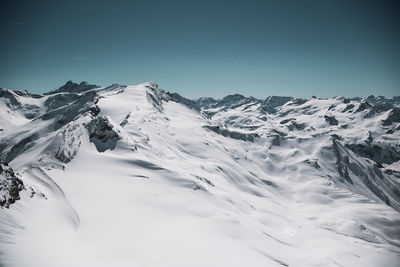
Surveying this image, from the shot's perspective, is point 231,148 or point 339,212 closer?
point 339,212

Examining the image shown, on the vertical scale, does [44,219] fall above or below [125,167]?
below

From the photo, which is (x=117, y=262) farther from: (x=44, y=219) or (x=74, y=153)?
(x=74, y=153)

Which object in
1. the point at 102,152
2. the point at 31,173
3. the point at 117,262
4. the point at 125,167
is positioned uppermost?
the point at 102,152

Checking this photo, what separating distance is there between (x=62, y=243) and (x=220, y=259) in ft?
53.3

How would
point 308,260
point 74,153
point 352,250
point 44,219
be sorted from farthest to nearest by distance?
point 352,250
point 74,153
point 308,260
point 44,219

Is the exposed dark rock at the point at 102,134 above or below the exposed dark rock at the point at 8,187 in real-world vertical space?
above

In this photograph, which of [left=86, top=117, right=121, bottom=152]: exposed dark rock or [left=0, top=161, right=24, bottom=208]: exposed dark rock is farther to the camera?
[left=86, top=117, right=121, bottom=152]: exposed dark rock

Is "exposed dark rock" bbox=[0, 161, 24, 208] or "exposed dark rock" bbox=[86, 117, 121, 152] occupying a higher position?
"exposed dark rock" bbox=[86, 117, 121, 152]

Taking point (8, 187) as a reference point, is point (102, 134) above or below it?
above

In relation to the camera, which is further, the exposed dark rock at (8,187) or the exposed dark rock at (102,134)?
the exposed dark rock at (102,134)

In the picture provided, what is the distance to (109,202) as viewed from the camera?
38.6 metres

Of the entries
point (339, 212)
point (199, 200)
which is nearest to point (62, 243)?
point (199, 200)

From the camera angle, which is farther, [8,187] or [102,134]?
[102,134]

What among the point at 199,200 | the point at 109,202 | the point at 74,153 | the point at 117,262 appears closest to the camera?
the point at 117,262
